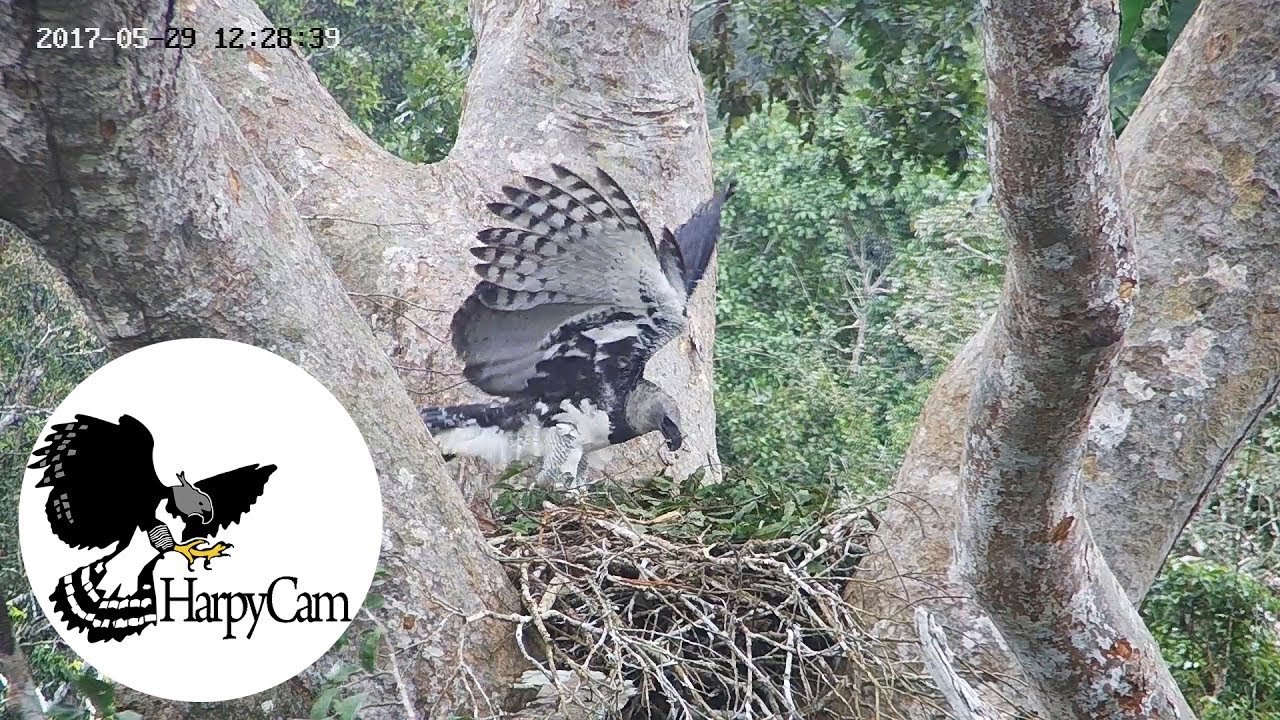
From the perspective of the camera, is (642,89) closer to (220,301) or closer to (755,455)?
(220,301)

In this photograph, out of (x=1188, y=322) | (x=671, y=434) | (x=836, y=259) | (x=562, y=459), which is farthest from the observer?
(x=836, y=259)

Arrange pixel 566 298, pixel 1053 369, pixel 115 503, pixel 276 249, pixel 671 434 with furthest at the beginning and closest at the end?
pixel 671 434 → pixel 566 298 → pixel 276 249 → pixel 1053 369 → pixel 115 503

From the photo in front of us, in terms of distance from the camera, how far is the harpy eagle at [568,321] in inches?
113

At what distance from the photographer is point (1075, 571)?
1919 millimetres

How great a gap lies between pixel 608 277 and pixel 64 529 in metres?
1.59

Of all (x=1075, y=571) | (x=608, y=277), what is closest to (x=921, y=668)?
(x=1075, y=571)

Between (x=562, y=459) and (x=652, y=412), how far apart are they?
0.93 ft

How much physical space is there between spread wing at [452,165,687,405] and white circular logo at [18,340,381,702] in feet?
4.22

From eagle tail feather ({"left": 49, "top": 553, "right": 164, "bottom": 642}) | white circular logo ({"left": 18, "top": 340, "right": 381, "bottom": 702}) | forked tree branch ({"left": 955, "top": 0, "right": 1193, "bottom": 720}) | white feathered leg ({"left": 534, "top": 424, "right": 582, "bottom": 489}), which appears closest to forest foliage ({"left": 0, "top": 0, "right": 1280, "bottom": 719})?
white feathered leg ({"left": 534, "top": 424, "right": 582, "bottom": 489})

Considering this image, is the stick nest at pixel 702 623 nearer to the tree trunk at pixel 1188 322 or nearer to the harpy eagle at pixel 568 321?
the tree trunk at pixel 1188 322

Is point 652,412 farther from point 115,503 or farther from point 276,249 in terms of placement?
point 115,503

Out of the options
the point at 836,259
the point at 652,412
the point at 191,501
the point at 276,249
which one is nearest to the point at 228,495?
the point at 191,501

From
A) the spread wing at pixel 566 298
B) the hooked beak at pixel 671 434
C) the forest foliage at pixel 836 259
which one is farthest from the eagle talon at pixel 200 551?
the hooked beak at pixel 671 434

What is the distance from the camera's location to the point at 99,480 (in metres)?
1.54
